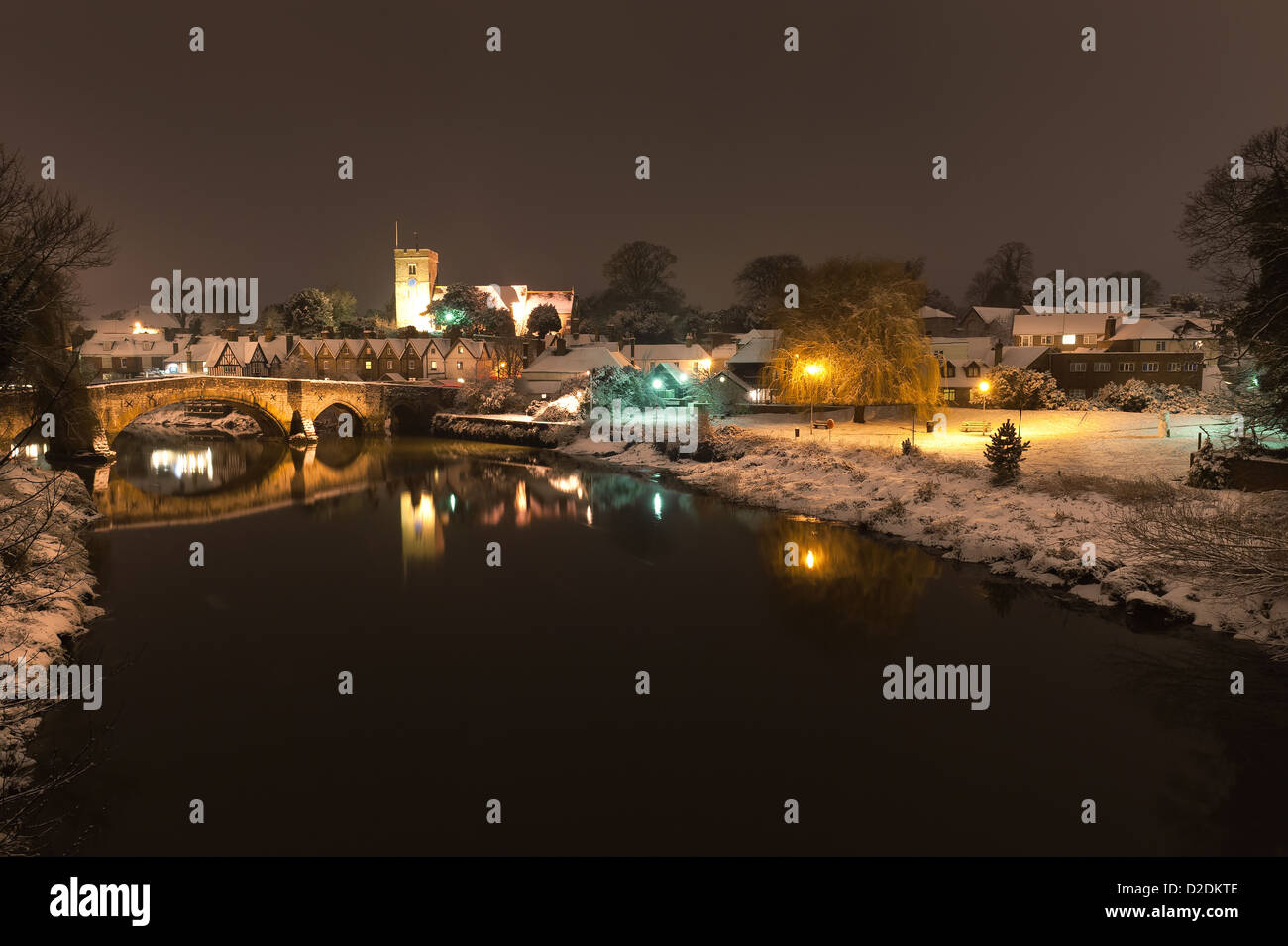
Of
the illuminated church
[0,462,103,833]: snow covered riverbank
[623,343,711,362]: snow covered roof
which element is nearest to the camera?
[0,462,103,833]: snow covered riverbank

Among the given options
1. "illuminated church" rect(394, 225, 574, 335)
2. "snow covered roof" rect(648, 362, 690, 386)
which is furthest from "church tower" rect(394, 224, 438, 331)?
"snow covered roof" rect(648, 362, 690, 386)

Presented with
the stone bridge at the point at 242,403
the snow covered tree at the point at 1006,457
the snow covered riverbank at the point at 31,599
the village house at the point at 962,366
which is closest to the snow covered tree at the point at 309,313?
the stone bridge at the point at 242,403

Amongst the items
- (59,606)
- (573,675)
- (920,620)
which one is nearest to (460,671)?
(573,675)

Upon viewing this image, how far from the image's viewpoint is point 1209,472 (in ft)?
77.0

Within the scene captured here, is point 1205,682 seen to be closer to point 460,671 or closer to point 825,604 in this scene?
point 825,604

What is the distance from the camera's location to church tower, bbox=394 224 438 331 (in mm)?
97125

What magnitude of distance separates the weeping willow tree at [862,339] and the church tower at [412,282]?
63.0 meters

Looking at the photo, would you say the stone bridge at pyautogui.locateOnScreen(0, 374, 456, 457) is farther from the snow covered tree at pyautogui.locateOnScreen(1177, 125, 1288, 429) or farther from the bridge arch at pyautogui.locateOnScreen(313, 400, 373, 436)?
the snow covered tree at pyautogui.locateOnScreen(1177, 125, 1288, 429)

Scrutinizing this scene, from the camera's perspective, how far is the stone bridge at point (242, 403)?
39219mm

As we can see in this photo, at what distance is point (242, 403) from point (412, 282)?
50.3m

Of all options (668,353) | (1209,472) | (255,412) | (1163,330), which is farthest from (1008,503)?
(668,353)

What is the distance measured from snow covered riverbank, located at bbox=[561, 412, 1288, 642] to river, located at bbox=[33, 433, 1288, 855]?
2.79 ft

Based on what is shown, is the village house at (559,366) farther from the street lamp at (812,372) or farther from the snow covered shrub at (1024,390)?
the snow covered shrub at (1024,390)

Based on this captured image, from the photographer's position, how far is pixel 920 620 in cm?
1825
